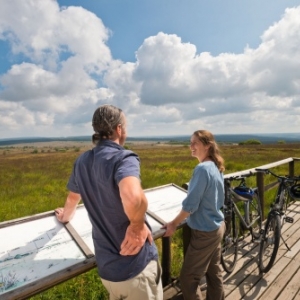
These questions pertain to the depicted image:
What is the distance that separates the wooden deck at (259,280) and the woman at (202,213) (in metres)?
0.87

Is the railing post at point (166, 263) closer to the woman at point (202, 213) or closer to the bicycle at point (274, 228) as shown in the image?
the woman at point (202, 213)

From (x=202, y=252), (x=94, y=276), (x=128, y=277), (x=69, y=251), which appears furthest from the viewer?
(x=94, y=276)

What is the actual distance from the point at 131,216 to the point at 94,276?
12.5 ft

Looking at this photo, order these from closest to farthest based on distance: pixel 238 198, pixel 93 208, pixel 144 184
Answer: pixel 93 208
pixel 238 198
pixel 144 184

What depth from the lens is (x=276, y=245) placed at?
343 cm

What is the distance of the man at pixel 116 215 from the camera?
4.82 feet

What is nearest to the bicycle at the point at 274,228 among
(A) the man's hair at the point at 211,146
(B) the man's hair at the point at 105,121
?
(A) the man's hair at the point at 211,146

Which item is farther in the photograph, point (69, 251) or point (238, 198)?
point (238, 198)

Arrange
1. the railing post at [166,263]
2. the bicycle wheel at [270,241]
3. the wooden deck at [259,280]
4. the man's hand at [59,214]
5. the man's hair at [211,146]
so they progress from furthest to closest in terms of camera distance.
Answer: the bicycle wheel at [270,241] < the railing post at [166,263] < the wooden deck at [259,280] < the man's hair at [211,146] < the man's hand at [59,214]

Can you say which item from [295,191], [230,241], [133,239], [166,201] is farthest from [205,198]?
[295,191]

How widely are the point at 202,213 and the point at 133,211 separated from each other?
4.05ft

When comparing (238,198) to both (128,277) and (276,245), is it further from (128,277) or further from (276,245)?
(128,277)

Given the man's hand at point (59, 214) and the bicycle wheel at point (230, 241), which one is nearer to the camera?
the man's hand at point (59, 214)

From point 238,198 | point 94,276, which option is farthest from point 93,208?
point 94,276
